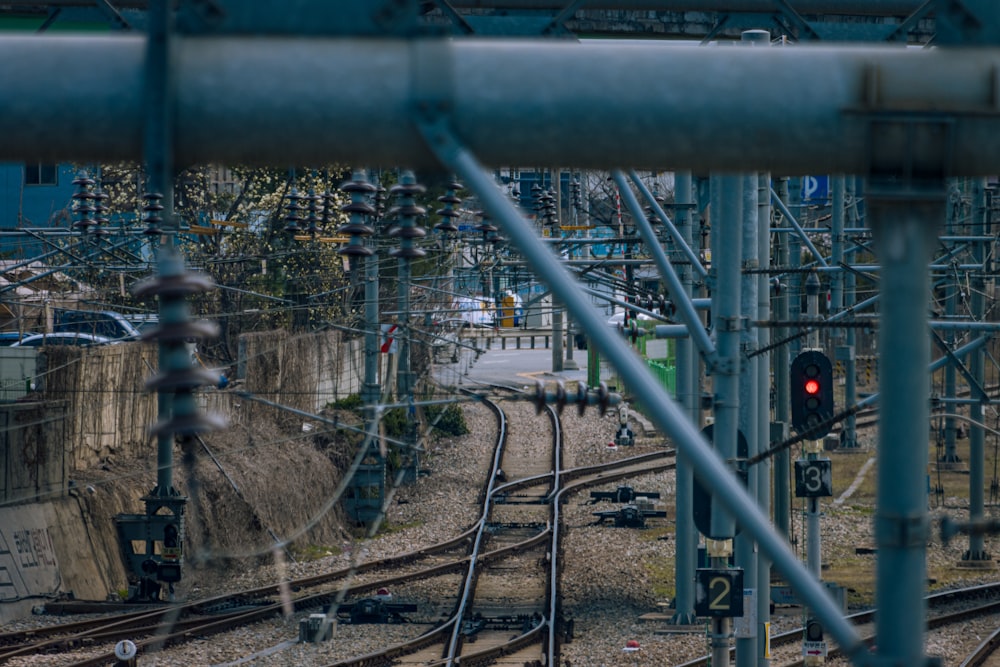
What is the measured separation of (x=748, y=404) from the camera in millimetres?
8445

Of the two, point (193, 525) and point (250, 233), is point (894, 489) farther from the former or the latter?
point (250, 233)

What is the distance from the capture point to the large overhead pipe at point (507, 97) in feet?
10.3

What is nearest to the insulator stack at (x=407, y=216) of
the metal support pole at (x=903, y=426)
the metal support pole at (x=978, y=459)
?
the metal support pole at (x=903, y=426)

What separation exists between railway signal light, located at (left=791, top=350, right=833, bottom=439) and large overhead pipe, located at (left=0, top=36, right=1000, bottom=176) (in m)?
7.86

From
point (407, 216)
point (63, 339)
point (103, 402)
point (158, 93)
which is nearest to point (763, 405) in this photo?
point (407, 216)

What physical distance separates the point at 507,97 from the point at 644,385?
2.50 feet

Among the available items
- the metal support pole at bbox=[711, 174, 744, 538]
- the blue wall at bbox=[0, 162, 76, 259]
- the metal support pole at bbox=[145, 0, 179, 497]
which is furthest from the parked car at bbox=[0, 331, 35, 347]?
the metal support pole at bbox=[145, 0, 179, 497]

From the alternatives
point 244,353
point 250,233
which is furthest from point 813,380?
point 250,233

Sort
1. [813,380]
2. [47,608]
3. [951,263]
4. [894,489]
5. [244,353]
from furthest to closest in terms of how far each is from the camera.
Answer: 1. [244,353]
2. [951,263]
3. [47,608]
4. [813,380]
5. [894,489]

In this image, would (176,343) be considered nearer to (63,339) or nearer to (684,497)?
(684,497)

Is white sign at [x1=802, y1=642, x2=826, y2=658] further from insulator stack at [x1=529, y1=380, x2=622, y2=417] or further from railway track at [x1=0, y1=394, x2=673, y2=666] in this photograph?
insulator stack at [x1=529, y1=380, x2=622, y2=417]

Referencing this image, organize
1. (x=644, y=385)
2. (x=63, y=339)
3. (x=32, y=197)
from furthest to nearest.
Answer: (x=32, y=197)
(x=63, y=339)
(x=644, y=385)

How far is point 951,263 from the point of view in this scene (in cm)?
1655

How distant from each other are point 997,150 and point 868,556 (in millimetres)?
15599
